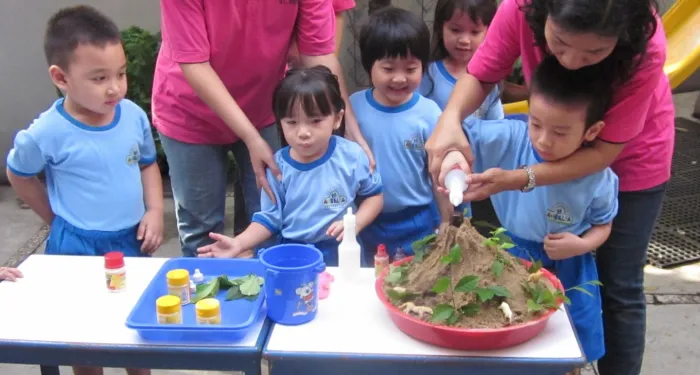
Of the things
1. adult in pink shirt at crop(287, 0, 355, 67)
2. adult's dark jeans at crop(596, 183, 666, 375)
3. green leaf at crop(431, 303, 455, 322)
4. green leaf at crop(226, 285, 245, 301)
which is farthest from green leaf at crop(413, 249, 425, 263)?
adult in pink shirt at crop(287, 0, 355, 67)

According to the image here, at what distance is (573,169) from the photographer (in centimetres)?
196

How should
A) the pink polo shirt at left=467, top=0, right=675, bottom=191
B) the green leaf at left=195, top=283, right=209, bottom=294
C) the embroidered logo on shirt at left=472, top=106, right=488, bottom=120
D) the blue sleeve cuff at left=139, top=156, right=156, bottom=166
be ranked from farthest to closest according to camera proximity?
the embroidered logo on shirt at left=472, top=106, right=488, bottom=120 < the blue sleeve cuff at left=139, top=156, right=156, bottom=166 < the pink polo shirt at left=467, top=0, right=675, bottom=191 < the green leaf at left=195, top=283, right=209, bottom=294

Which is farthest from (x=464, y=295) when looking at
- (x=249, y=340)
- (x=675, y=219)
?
(x=675, y=219)

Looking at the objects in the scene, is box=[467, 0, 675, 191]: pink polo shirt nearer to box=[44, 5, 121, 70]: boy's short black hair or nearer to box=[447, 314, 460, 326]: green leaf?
box=[447, 314, 460, 326]: green leaf

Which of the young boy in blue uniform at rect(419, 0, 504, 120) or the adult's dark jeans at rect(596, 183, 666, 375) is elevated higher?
the young boy in blue uniform at rect(419, 0, 504, 120)

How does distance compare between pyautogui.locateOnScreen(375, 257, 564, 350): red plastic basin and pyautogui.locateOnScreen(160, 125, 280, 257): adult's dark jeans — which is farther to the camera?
pyautogui.locateOnScreen(160, 125, 280, 257): adult's dark jeans

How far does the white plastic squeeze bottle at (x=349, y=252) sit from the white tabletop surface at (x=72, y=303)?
1.02 feet

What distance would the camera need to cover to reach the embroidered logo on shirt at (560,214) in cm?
208

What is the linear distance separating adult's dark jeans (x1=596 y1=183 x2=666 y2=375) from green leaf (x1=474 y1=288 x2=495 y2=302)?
2.45 ft

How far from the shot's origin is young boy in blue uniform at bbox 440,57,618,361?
6.23 feet

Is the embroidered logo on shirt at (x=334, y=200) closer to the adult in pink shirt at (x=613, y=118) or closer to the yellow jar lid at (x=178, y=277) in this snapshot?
the adult in pink shirt at (x=613, y=118)

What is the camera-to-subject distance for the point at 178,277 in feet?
6.07

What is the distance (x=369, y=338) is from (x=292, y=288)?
22 cm

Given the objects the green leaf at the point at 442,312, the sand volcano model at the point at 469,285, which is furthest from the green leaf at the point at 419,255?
the green leaf at the point at 442,312
